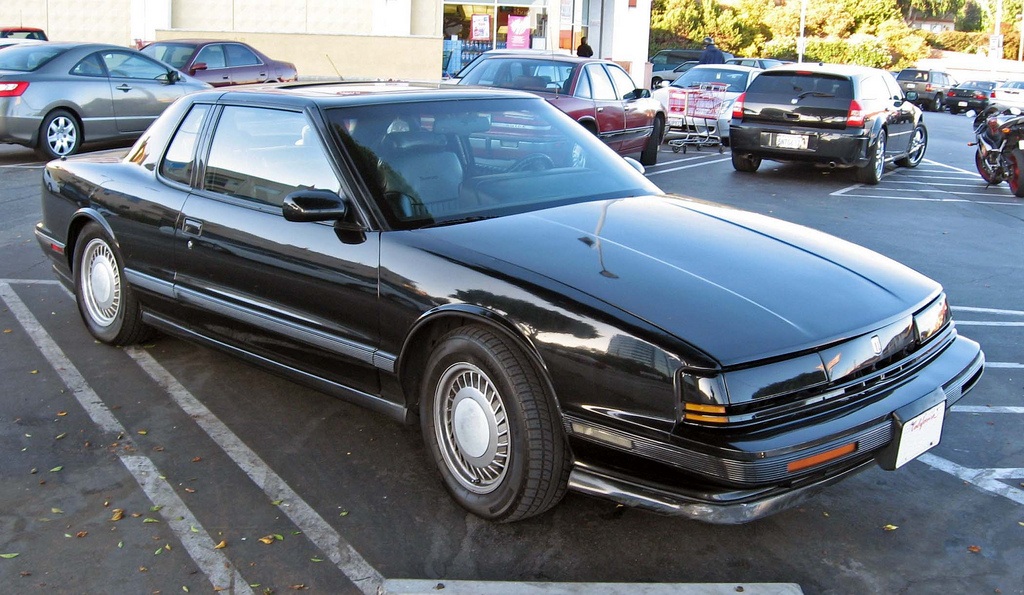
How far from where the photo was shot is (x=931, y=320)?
13.0ft

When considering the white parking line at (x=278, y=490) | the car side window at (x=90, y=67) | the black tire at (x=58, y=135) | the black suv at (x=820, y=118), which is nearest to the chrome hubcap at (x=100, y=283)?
the white parking line at (x=278, y=490)

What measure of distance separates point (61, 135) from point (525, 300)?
37.7 ft

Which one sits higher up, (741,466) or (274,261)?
(274,261)

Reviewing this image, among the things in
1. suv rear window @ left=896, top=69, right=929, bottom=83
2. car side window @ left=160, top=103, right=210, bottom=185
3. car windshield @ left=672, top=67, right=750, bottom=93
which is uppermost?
suv rear window @ left=896, top=69, right=929, bottom=83

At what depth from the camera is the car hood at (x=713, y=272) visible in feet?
11.1

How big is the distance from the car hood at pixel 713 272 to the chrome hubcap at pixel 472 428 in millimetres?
474

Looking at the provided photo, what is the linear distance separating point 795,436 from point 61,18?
2779 centimetres

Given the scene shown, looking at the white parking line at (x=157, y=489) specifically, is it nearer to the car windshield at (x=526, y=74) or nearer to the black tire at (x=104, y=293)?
the black tire at (x=104, y=293)

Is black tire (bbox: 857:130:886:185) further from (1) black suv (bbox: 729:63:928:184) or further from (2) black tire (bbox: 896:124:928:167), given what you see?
(2) black tire (bbox: 896:124:928:167)

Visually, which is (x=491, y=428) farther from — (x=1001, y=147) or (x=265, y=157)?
(x=1001, y=147)

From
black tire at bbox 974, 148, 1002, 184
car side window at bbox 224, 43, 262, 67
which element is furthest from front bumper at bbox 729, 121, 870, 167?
car side window at bbox 224, 43, 262, 67

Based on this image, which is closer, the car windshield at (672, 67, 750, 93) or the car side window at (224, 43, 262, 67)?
the car side window at (224, 43, 262, 67)

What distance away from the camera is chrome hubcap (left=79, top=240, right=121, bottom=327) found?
5742mm

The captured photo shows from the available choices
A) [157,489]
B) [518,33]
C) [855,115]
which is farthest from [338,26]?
[157,489]
